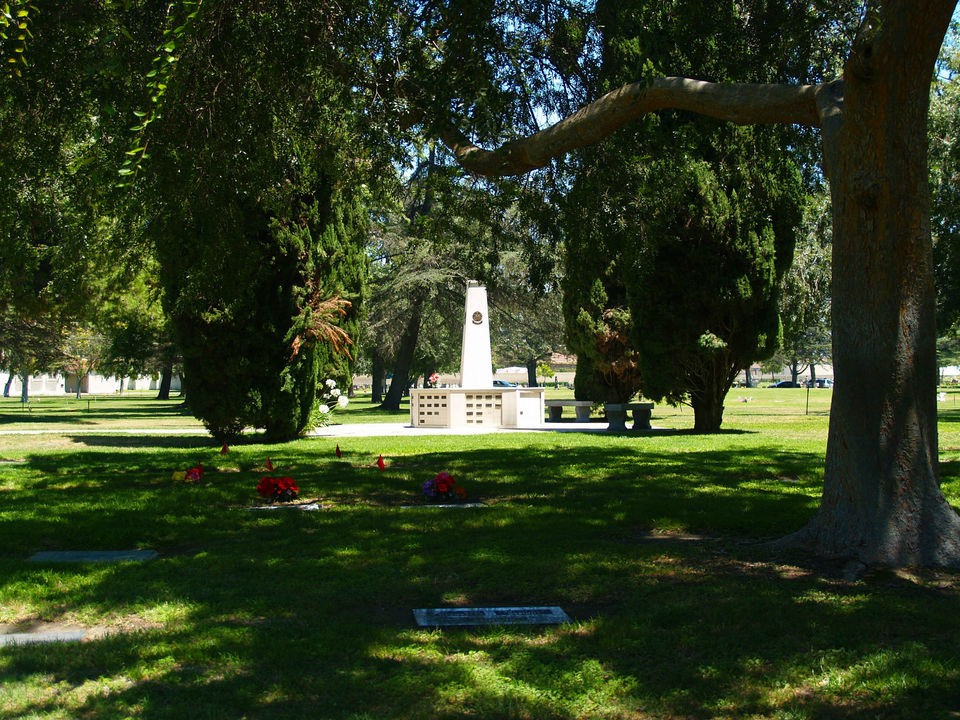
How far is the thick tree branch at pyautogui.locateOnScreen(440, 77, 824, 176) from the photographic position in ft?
22.9

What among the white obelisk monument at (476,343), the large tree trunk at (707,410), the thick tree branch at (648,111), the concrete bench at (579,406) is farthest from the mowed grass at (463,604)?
the concrete bench at (579,406)

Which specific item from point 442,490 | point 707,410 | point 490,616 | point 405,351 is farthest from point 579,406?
point 490,616

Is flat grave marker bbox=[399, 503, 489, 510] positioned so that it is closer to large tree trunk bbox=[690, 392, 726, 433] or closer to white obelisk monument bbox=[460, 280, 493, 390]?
large tree trunk bbox=[690, 392, 726, 433]

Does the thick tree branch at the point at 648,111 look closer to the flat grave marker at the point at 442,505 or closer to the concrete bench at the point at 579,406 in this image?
the flat grave marker at the point at 442,505

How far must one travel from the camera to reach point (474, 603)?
5.49m

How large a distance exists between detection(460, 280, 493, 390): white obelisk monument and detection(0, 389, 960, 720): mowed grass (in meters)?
14.1

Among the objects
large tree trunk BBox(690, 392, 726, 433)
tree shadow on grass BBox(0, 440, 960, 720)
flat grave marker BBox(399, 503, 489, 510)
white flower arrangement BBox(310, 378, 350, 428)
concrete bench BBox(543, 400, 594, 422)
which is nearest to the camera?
tree shadow on grass BBox(0, 440, 960, 720)

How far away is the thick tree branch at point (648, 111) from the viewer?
6.96 m

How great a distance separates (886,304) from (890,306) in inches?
1.1

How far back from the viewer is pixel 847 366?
6.43 m

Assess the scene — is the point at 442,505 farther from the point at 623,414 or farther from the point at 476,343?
the point at 476,343

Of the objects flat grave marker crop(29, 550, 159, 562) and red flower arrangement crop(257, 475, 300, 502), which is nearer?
flat grave marker crop(29, 550, 159, 562)

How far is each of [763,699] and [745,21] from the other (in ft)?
27.7

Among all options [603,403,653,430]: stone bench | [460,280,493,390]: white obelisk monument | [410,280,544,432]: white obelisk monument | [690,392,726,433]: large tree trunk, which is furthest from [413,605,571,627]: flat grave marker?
[460,280,493,390]: white obelisk monument
